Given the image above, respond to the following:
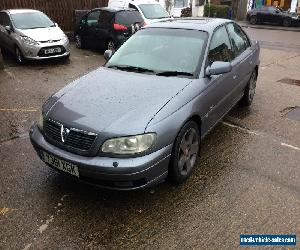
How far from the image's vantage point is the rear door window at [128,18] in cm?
1083

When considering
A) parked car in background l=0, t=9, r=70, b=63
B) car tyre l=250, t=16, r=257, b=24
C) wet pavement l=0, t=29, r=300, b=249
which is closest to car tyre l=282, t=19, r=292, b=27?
car tyre l=250, t=16, r=257, b=24

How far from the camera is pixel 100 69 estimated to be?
469cm

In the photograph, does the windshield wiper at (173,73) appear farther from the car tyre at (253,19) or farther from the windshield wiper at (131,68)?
the car tyre at (253,19)

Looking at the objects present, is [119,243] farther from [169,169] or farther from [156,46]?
[156,46]

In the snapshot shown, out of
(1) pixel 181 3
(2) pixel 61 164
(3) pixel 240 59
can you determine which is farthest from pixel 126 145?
(1) pixel 181 3

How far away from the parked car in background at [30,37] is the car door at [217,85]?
6189 millimetres

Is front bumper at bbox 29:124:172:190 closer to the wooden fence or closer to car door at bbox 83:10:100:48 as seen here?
car door at bbox 83:10:100:48

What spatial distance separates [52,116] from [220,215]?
2.10 m

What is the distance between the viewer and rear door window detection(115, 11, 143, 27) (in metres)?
10.8

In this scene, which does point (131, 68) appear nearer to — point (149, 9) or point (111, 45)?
point (111, 45)

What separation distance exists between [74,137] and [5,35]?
8646mm

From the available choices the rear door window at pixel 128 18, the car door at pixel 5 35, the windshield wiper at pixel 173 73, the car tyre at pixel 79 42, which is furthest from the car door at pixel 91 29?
the windshield wiper at pixel 173 73

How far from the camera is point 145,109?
138 inches

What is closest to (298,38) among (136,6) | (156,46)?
(136,6)
